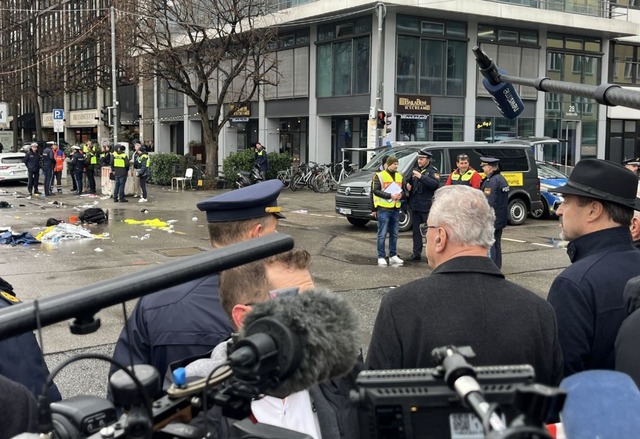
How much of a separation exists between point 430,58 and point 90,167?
15015mm

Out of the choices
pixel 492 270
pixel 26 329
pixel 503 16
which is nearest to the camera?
→ pixel 26 329

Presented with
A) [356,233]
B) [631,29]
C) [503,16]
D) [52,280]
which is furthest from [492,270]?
[631,29]

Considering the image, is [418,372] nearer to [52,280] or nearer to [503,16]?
[52,280]

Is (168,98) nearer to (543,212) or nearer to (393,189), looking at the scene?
(543,212)

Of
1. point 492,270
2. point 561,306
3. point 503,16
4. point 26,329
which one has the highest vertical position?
point 503,16

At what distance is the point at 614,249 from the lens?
327 centimetres

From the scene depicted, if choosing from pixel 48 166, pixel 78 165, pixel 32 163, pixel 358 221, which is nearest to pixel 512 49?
pixel 358 221

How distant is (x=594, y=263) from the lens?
3172mm

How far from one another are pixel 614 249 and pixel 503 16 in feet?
96.2

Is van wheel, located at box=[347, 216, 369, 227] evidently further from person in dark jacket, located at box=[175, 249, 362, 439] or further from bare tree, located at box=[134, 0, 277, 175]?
person in dark jacket, located at box=[175, 249, 362, 439]

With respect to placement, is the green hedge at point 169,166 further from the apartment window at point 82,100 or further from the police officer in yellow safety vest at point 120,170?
the apartment window at point 82,100

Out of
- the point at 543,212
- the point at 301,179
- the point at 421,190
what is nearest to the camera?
the point at 421,190

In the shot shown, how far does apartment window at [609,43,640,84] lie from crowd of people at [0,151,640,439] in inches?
1469

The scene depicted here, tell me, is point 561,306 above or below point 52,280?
above
